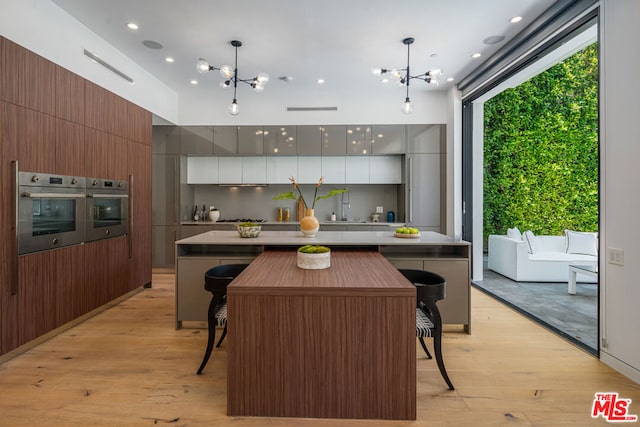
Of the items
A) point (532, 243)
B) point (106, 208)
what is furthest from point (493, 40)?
point (106, 208)

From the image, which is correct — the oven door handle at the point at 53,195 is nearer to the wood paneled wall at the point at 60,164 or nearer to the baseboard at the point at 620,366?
the wood paneled wall at the point at 60,164

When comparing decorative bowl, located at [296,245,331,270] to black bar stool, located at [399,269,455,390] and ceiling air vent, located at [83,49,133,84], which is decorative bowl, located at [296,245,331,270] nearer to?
black bar stool, located at [399,269,455,390]

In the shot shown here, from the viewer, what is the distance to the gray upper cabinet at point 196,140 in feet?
17.6

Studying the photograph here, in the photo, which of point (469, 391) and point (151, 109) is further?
point (151, 109)

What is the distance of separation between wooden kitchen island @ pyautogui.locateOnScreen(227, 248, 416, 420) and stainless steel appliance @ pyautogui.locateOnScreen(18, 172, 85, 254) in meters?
2.08

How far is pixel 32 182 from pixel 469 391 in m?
3.60

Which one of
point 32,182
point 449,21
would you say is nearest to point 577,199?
point 449,21

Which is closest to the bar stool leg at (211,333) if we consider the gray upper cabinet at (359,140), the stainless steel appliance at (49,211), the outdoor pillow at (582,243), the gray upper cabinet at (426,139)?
the stainless steel appliance at (49,211)

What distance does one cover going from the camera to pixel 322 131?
531 centimetres

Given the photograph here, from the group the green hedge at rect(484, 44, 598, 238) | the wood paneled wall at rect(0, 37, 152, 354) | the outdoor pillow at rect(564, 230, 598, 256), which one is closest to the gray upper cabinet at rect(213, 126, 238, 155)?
the wood paneled wall at rect(0, 37, 152, 354)

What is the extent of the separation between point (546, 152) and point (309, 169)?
4.38m

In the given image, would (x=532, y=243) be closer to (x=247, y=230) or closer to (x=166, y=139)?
(x=247, y=230)

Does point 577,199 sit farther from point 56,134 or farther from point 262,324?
point 56,134

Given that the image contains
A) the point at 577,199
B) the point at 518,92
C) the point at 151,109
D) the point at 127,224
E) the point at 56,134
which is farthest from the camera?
the point at 518,92
